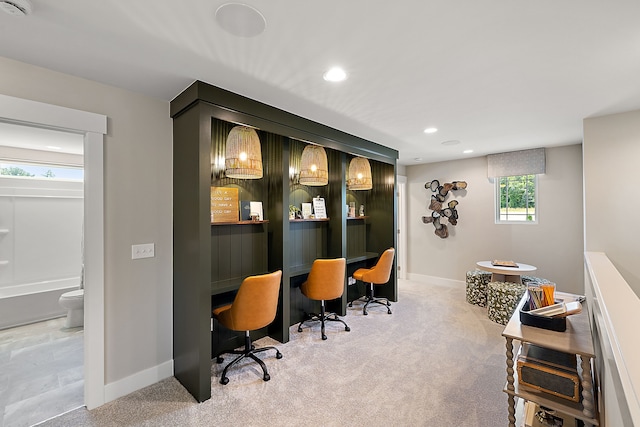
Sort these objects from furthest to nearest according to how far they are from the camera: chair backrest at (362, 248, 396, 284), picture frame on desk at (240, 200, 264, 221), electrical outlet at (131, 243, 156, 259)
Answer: chair backrest at (362, 248, 396, 284) < picture frame on desk at (240, 200, 264, 221) < electrical outlet at (131, 243, 156, 259)

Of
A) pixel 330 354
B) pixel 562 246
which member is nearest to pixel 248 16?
pixel 330 354

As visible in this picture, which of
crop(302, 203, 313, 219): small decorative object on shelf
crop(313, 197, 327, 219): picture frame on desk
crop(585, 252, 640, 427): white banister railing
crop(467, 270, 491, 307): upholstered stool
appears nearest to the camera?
crop(585, 252, 640, 427): white banister railing

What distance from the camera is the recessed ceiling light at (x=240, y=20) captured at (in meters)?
1.38

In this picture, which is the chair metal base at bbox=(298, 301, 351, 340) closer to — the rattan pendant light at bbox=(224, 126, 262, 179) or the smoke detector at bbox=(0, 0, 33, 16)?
the rattan pendant light at bbox=(224, 126, 262, 179)

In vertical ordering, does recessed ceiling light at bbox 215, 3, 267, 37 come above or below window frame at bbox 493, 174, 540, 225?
above

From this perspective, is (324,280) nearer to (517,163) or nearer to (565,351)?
(565,351)

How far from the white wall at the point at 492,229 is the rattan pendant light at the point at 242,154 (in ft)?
13.6

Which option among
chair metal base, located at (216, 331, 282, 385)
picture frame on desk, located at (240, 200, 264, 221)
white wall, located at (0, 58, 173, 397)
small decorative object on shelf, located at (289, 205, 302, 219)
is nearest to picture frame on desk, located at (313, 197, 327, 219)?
small decorative object on shelf, located at (289, 205, 302, 219)

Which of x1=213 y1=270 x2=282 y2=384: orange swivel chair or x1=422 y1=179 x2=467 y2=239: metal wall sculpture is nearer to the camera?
x1=213 y1=270 x2=282 y2=384: orange swivel chair

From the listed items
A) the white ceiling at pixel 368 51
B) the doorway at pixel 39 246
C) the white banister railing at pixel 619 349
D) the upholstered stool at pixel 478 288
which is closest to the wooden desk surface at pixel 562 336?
the white banister railing at pixel 619 349

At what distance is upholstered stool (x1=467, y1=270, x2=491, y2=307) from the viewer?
428 cm

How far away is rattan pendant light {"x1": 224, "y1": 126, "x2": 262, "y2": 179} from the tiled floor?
6.93ft

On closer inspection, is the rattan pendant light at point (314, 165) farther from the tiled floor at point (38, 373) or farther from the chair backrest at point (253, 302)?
the tiled floor at point (38, 373)

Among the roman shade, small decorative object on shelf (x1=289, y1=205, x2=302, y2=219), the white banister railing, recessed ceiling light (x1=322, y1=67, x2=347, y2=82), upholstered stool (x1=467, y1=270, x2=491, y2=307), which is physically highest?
recessed ceiling light (x1=322, y1=67, x2=347, y2=82)
